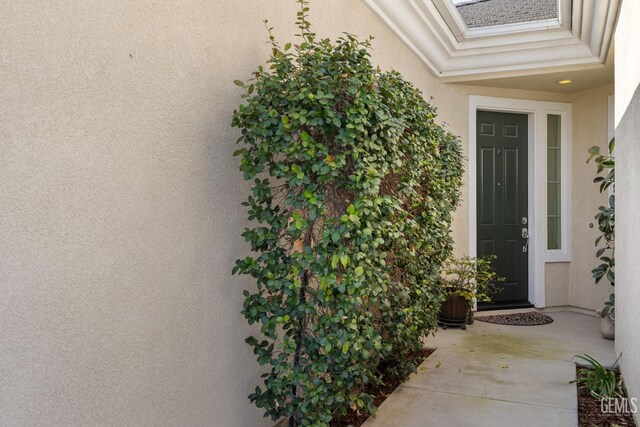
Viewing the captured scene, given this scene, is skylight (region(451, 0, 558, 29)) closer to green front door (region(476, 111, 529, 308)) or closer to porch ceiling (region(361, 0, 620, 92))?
porch ceiling (region(361, 0, 620, 92))

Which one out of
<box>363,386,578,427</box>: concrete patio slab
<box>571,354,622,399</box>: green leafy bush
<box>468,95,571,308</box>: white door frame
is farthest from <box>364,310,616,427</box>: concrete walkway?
<box>468,95,571,308</box>: white door frame

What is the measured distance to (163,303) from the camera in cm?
202

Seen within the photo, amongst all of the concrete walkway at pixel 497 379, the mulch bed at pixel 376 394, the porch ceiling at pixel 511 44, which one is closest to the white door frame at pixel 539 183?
the porch ceiling at pixel 511 44

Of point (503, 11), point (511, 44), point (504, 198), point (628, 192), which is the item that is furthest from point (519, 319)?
point (503, 11)

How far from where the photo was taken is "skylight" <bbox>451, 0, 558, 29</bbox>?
5.07 metres

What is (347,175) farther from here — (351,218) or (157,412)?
(157,412)

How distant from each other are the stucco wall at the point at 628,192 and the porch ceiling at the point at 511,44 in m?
0.87

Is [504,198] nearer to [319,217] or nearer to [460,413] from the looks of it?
[460,413]

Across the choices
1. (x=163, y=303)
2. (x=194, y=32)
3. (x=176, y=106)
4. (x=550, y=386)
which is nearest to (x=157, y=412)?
(x=163, y=303)

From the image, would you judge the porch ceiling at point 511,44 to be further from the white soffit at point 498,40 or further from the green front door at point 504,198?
the green front door at point 504,198

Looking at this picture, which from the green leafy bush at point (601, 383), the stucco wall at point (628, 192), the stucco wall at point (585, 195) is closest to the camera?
the stucco wall at point (628, 192)

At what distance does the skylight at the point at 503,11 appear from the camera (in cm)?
507

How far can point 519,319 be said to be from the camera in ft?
18.5

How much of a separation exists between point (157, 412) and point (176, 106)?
1226 mm
